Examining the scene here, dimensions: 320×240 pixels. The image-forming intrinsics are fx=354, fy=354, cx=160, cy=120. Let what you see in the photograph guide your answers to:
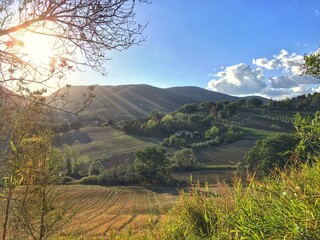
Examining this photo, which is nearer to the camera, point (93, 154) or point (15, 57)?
point (15, 57)

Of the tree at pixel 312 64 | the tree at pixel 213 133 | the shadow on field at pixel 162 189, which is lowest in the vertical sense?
the shadow on field at pixel 162 189

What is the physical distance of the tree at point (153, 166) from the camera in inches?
2356

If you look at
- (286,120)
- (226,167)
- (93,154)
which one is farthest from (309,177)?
(286,120)

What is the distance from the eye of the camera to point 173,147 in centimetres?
8369

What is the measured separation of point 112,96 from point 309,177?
141 m

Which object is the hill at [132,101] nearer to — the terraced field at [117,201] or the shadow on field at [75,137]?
the shadow on field at [75,137]

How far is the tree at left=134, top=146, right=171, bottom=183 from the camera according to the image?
59.8 meters

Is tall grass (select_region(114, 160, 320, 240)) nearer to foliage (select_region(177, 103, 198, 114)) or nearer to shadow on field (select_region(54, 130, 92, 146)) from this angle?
shadow on field (select_region(54, 130, 92, 146))

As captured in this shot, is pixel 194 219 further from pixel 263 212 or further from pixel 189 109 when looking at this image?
pixel 189 109

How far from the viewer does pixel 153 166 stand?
198ft

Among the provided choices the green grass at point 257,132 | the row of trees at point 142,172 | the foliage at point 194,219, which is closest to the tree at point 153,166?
the row of trees at point 142,172

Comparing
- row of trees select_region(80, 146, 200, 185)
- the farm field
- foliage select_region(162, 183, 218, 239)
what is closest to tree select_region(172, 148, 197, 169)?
the farm field

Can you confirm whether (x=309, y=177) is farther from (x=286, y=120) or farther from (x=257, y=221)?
(x=286, y=120)

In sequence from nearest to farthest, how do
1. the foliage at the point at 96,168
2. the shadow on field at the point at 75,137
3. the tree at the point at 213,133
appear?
1. the foliage at the point at 96,168
2. the shadow on field at the point at 75,137
3. the tree at the point at 213,133
